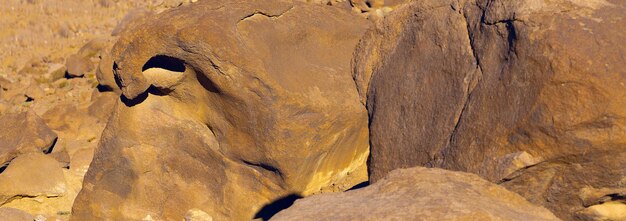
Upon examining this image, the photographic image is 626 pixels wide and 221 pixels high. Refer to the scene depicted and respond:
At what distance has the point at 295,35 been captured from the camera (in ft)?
17.7

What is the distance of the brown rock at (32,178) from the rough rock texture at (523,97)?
3300 mm

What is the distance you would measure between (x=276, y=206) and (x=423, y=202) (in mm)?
2189

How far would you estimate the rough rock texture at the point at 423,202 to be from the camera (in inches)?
132

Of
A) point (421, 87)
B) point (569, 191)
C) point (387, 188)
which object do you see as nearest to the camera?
point (387, 188)

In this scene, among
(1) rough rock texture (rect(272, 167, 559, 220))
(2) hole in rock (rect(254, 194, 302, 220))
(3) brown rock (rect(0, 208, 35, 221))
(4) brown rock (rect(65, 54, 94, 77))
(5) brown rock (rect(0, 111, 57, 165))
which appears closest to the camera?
(1) rough rock texture (rect(272, 167, 559, 220))

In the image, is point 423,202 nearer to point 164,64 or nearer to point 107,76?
point 164,64

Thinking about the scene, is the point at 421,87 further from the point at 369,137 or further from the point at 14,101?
the point at 14,101

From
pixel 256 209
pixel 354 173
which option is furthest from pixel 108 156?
pixel 354 173

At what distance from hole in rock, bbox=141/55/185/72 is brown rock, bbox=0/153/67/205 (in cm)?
194

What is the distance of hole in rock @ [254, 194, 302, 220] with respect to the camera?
17.9ft

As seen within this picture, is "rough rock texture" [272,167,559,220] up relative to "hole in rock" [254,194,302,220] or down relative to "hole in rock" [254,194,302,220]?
up

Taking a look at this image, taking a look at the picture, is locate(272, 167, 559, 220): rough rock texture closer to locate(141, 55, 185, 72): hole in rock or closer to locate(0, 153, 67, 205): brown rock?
locate(141, 55, 185, 72): hole in rock

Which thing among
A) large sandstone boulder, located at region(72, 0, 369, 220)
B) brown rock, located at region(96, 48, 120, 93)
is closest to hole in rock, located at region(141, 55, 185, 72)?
large sandstone boulder, located at region(72, 0, 369, 220)

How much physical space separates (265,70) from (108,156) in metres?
1.57
